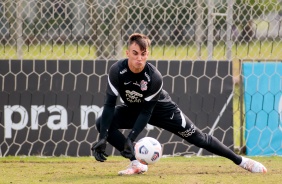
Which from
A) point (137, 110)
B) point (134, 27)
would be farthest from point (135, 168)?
point (134, 27)

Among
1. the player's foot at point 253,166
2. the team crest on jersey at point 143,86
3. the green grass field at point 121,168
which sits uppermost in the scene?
the team crest on jersey at point 143,86

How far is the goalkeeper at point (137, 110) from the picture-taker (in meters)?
7.90

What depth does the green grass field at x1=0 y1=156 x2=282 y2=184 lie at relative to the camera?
307 inches

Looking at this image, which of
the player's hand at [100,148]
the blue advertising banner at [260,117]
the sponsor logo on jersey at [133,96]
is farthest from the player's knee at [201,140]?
the blue advertising banner at [260,117]

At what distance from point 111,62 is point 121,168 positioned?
5.46 ft

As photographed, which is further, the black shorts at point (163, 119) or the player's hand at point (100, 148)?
the black shorts at point (163, 119)

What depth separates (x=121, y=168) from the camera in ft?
29.2

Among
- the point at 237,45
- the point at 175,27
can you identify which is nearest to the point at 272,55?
the point at 237,45

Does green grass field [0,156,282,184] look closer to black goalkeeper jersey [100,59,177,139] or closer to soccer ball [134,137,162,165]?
soccer ball [134,137,162,165]

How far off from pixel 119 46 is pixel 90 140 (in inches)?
50.2

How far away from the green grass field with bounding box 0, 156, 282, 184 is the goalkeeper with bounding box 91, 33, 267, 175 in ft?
0.77

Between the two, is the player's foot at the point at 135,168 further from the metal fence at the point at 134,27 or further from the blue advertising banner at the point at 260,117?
the blue advertising banner at the point at 260,117

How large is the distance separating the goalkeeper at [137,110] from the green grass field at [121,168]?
0.23 meters

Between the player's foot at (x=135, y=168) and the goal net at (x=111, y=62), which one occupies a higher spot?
the goal net at (x=111, y=62)
